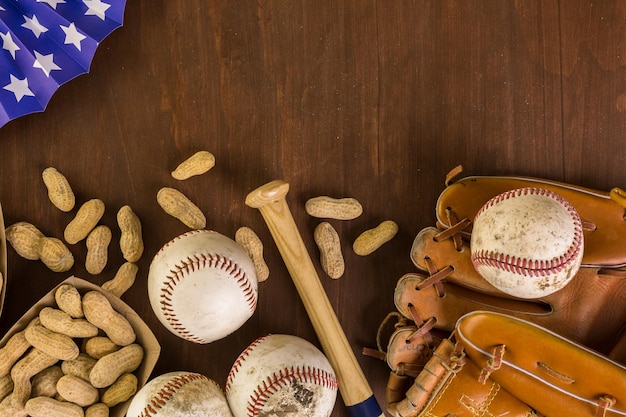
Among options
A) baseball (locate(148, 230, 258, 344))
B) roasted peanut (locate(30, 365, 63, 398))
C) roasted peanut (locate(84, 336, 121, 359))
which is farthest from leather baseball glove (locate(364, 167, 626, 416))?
roasted peanut (locate(30, 365, 63, 398))

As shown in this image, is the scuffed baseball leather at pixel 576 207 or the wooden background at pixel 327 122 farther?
the wooden background at pixel 327 122

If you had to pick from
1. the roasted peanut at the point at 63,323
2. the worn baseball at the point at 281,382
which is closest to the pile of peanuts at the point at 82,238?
the roasted peanut at the point at 63,323

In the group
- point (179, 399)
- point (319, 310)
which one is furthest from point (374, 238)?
point (179, 399)

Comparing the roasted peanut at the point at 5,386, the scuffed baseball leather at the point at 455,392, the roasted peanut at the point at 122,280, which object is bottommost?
the scuffed baseball leather at the point at 455,392

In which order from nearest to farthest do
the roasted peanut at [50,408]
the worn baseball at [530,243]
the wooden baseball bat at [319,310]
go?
the worn baseball at [530,243]
the roasted peanut at [50,408]
the wooden baseball bat at [319,310]

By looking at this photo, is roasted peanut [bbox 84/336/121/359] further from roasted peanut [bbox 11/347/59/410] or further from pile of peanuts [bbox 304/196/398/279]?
pile of peanuts [bbox 304/196/398/279]

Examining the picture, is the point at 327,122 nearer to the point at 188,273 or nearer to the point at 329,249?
the point at 329,249

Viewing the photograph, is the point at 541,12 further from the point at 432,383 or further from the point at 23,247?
the point at 23,247

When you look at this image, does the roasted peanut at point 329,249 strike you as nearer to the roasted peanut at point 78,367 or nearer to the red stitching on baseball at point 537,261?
the red stitching on baseball at point 537,261
